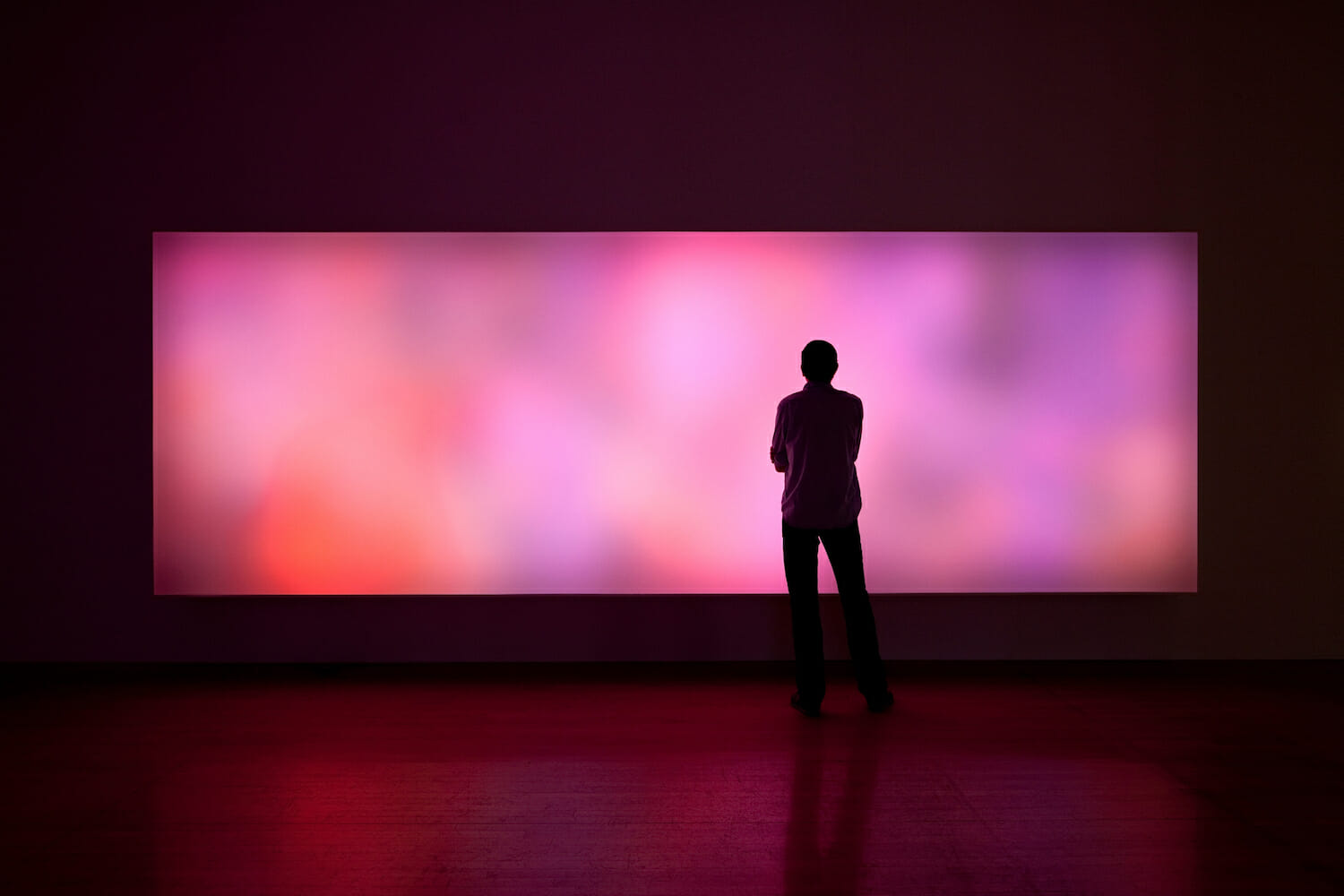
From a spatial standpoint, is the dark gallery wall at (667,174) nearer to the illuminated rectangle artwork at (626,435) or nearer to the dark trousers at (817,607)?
the illuminated rectangle artwork at (626,435)

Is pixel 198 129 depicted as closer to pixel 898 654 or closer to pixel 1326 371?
pixel 898 654

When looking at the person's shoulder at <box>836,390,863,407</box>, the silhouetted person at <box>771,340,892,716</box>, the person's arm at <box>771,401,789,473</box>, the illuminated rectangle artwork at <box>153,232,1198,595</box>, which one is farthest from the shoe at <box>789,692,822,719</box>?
the person's shoulder at <box>836,390,863,407</box>

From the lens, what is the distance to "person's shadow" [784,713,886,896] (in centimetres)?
273

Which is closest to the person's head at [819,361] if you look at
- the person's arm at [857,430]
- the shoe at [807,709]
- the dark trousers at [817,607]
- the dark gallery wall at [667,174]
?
the person's arm at [857,430]

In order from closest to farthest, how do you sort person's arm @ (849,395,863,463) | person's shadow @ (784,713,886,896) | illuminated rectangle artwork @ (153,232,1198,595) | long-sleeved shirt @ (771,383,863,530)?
person's shadow @ (784,713,886,896) < long-sleeved shirt @ (771,383,863,530) < person's arm @ (849,395,863,463) < illuminated rectangle artwork @ (153,232,1198,595)

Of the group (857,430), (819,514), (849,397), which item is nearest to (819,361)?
(849,397)

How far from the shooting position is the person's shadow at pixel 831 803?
8.96 feet

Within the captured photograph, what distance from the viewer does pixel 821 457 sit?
432 cm

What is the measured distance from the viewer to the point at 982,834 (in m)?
3.02

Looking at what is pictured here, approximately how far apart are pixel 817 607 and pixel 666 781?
1193 millimetres

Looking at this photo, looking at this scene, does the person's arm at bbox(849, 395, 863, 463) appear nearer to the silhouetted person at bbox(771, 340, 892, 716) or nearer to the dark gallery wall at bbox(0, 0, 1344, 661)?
the silhouetted person at bbox(771, 340, 892, 716)

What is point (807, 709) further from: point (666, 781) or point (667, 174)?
point (667, 174)

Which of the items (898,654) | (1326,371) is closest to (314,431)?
(898,654)

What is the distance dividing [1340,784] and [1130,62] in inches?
137
